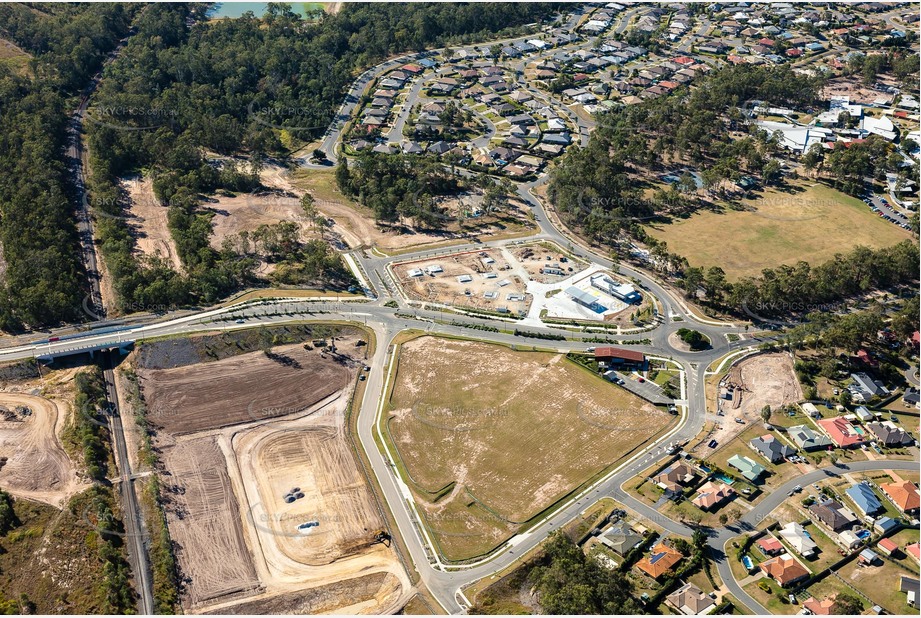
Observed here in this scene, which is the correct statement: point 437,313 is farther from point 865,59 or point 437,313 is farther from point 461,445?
point 865,59

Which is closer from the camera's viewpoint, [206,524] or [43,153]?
[206,524]

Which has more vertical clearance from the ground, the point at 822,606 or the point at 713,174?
the point at 713,174

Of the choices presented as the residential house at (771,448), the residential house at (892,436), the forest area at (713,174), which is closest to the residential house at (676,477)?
the residential house at (771,448)

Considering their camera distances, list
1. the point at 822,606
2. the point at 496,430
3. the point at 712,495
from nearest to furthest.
→ the point at 822,606 → the point at 712,495 → the point at 496,430

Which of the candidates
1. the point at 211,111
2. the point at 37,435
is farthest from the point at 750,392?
the point at 211,111

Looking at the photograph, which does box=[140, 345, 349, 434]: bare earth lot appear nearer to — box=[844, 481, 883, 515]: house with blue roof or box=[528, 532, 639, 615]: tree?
box=[528, 532, 639, 615]: tree

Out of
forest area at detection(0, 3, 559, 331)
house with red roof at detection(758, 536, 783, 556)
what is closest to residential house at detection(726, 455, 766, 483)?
house with red roof at detection(758, 536, 783, 556)

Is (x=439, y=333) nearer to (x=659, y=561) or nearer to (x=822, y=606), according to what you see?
(x=659, y=561)
